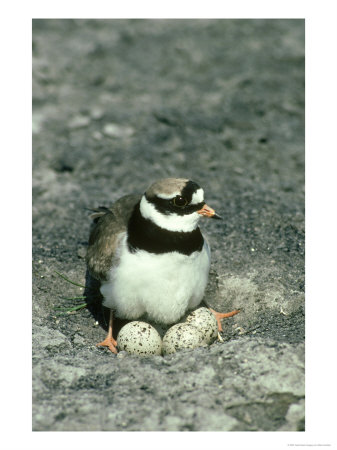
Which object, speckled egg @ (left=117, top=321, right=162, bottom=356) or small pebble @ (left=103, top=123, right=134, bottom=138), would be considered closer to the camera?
speckled egg @ (left=117, top=321, right=162, bottom=356)

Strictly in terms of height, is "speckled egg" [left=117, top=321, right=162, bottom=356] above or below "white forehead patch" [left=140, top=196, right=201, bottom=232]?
below

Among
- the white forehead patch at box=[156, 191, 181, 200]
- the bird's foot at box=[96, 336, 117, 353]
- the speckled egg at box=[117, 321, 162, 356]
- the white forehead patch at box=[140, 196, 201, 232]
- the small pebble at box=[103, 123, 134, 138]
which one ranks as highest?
the small pebble at box=[103, 123, 134, 138]

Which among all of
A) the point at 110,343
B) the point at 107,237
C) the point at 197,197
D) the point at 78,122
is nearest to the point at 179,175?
the point at 78,122

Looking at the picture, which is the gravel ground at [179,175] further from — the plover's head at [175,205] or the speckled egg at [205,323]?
the plover's head at [175,205]

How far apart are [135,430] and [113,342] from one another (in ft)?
4.27

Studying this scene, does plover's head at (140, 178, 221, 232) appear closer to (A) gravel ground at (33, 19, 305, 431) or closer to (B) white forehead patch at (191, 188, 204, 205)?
(B) white forehead patch at (191, 188, 204, 205)

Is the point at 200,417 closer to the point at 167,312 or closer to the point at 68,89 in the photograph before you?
the point at 167,312

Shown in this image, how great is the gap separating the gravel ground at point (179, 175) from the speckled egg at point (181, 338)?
186mm

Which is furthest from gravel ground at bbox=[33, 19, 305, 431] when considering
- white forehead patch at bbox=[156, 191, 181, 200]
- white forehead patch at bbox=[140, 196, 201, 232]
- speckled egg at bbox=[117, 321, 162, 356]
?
white forehead patch at bbox=[156, 191, 181, 200]

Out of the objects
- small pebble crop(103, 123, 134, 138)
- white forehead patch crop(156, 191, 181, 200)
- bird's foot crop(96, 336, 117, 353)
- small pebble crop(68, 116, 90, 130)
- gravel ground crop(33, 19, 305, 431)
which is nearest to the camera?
gravel ground crop(33, 19, 305, 431)

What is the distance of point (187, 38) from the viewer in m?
9.82

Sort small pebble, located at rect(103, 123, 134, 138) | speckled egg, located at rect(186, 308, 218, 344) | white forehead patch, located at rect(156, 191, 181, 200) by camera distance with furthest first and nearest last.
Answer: small pebble, located at rect(103, 123, 134, 138), speckled egg, located at rect(186, 308, 218, 344), white forehead patch, located at rect(156, 191, 181, 200)

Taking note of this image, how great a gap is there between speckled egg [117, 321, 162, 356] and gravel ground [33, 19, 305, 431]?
137mm

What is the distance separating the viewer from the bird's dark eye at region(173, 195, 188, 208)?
14.8 ft
